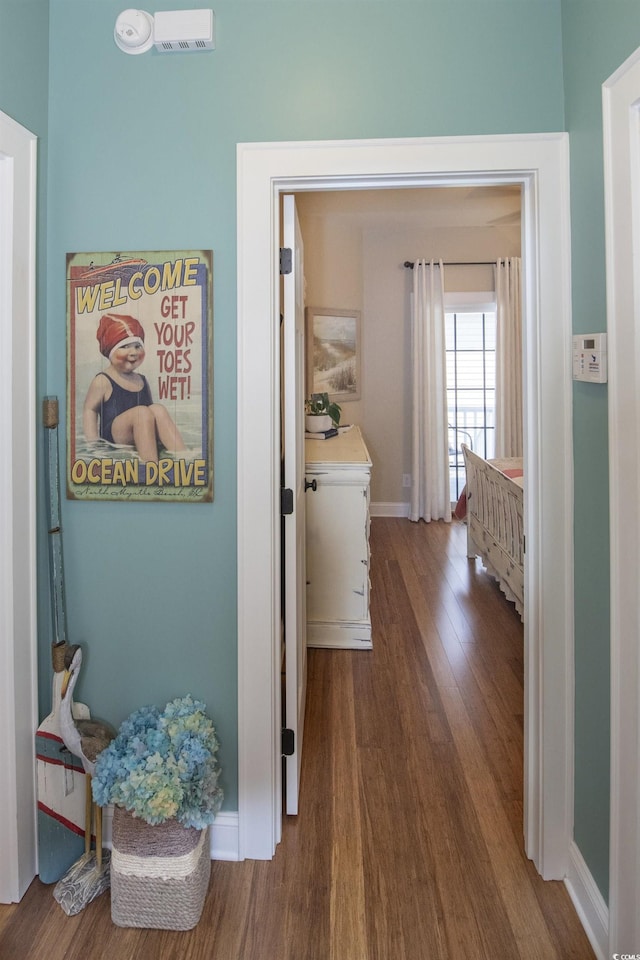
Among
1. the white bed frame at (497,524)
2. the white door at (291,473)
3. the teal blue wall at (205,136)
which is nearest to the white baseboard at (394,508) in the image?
the white bed frame at (497,524)

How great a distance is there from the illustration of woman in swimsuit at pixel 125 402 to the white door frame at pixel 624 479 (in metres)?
1.21

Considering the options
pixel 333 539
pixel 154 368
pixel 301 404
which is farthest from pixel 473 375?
pixel 154 368

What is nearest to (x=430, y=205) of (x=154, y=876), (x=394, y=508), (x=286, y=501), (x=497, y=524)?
(x=394, y=508)

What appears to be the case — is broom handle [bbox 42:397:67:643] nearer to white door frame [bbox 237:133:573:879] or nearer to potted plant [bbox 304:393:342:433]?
white door frame [bbox 237:133:573:879]

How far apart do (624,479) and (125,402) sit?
55.0 inches

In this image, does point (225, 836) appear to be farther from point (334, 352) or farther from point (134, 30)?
point (334, 352)

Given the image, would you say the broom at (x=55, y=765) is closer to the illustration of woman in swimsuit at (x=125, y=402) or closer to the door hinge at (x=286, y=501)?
the illustration of woman in swimsuit at (x=125, y=402)

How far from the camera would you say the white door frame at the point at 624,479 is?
1384 millimetres

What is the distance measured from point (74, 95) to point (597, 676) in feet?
7.31

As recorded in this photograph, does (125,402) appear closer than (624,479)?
No

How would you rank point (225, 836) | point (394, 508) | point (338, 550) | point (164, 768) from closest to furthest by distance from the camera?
1. point (164, 768)
2. point (225, 836)
3. point (338, 550)
4. point (394, 508)

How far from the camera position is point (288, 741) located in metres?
2.06

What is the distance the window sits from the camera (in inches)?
263

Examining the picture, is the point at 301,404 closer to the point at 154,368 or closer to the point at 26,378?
the point at 154,368
